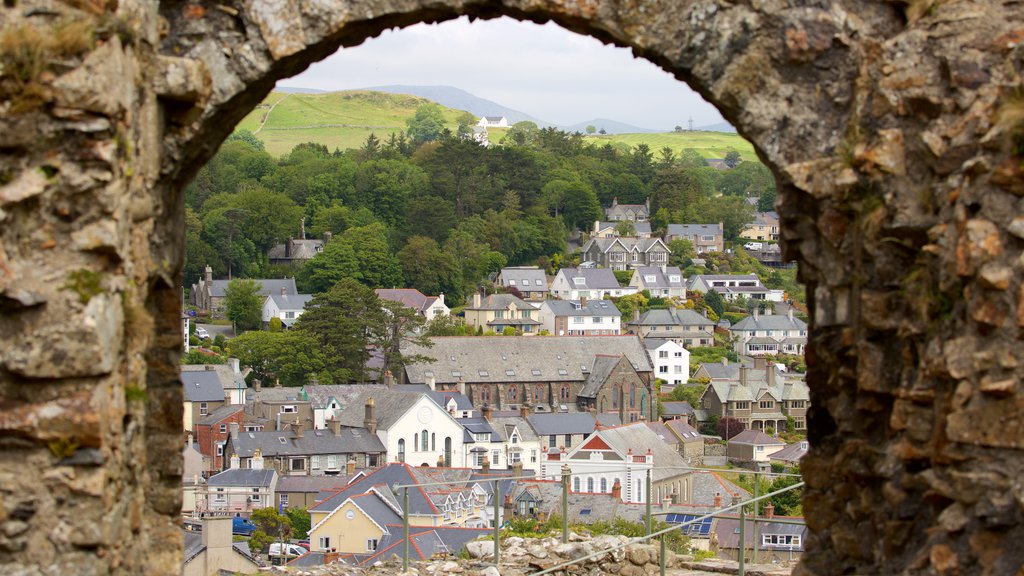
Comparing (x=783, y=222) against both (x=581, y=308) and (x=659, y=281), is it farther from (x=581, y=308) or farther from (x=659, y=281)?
(x=659, y=281)

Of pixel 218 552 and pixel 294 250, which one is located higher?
pixel 294 250

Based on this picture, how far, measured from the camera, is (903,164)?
648 cm

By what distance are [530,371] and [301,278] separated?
69.2ft

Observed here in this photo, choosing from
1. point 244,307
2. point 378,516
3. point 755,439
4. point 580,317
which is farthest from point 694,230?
point 378,516

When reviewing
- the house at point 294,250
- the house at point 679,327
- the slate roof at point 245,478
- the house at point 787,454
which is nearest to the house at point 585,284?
the house at point 679,327

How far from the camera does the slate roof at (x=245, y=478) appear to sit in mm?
51531

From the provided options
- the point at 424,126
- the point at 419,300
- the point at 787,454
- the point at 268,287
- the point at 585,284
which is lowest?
the point at 787,454

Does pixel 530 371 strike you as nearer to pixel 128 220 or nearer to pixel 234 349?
pixel 234 349

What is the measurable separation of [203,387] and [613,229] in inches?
2216

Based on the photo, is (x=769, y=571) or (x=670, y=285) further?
(x=670, y=285)

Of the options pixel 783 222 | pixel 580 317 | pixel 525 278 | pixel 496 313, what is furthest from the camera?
pixel 525 278

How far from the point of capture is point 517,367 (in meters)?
80.8

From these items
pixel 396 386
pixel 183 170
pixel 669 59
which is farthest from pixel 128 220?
pixel 396 386

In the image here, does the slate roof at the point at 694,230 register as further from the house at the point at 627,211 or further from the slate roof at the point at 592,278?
the slate roof at the point at 592,278
